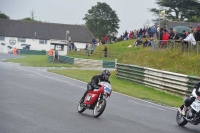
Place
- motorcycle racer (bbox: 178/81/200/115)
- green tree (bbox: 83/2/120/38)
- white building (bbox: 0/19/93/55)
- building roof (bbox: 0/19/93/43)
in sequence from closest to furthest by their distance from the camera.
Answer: motorcycle racer (bbox: 178/81/200/115), white building (bbox: 0/19/93/55), building roof (bbox: 0/19/93/43), green tree (bbox: 83/2/120/38)

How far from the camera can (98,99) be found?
14656 mm

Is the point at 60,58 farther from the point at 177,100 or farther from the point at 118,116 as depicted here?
the point at 118,116

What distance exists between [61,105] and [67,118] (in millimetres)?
3354

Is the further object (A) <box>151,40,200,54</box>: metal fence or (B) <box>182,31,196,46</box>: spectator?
(A) <box>151,40,200,54</box>: metal fence

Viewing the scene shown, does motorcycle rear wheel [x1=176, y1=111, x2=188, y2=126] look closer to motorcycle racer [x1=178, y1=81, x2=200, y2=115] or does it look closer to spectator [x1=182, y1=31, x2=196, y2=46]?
motorcycle racer [x1=178, y1=81, x2=200, y2=115]

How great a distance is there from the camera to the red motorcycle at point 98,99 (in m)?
14.4

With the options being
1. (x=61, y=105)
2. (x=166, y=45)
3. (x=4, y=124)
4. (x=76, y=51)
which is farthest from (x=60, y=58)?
(x=4, y=124)

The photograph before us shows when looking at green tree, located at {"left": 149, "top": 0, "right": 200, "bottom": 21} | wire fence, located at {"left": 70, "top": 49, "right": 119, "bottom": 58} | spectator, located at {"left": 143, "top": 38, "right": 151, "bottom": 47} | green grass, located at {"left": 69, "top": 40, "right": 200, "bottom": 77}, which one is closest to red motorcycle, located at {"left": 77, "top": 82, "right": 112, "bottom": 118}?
green grass, located at {"left": 69, "top": 40, "right": 200, "bottom": 77}

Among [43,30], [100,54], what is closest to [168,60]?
[100,54]

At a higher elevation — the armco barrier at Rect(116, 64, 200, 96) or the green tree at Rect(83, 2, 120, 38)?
the green tree at Rect(83, 2, 120, 38)

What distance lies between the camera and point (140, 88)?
28.6 m

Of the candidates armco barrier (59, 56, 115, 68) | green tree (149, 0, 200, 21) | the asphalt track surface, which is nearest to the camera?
the asphalt track surface

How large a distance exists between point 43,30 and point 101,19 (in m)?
19.4

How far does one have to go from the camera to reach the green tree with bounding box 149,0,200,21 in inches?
3410
